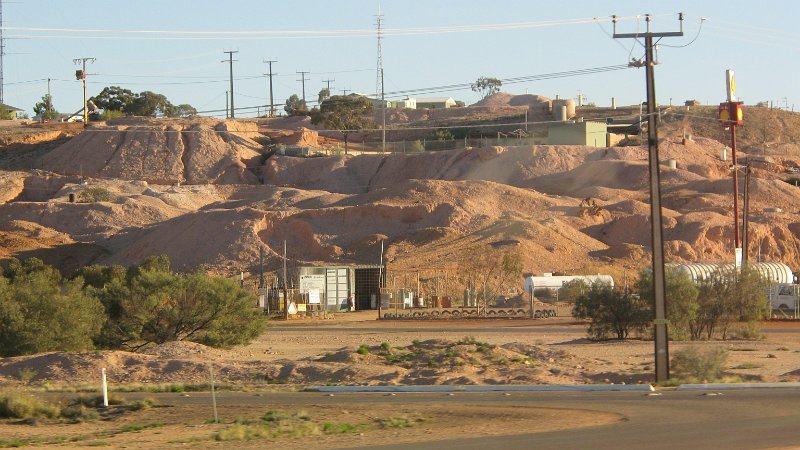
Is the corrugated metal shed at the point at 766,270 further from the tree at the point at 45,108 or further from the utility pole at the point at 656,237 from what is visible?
the tree at the point at 45,108

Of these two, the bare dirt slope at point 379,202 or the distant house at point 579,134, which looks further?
the distant house at point 579,134

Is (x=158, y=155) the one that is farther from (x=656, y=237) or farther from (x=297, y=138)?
(x=656, y=237)

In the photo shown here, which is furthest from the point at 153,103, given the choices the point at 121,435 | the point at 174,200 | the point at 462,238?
the point at 121,435

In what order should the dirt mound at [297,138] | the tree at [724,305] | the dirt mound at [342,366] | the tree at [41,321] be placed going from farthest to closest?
the dirt mound at [297,138] < the tree at [724,305] < the tree at [41,321] < the dirt mound at [342,366]

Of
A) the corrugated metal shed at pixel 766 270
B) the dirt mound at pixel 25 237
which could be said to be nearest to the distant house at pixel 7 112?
the dirt mound at pixel 25 237

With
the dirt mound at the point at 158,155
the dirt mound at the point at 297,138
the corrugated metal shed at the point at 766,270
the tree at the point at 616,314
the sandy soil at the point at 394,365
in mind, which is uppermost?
the dirt mound at the point at 297,138

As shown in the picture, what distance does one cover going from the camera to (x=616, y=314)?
45.8 m

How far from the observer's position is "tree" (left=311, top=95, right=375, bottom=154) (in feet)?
483

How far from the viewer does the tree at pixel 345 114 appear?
14712 centimetres

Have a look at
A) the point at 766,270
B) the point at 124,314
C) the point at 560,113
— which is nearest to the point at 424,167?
the point at 560,113

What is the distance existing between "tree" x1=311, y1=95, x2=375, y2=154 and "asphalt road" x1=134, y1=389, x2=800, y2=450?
11704 centimetres

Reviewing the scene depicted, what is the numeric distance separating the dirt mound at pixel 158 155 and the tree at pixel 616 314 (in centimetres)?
7552

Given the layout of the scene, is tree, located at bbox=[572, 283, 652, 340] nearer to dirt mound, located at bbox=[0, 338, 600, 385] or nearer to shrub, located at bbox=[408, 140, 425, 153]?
dirt mound, located at bbox=[0, 338, 600, 385]

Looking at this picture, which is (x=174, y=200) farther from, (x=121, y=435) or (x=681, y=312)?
(x=121, y=435)
